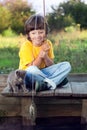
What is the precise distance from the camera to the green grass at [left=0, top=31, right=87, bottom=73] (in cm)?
613

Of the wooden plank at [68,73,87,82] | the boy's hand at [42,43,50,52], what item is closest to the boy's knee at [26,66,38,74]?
the boy's hand at [42,43,50,52]

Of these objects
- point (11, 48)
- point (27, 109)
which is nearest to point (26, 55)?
point (27, 109)

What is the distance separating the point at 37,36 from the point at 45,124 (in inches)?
44.2

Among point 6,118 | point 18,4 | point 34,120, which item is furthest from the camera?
point 18,4

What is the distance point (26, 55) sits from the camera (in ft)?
14.5

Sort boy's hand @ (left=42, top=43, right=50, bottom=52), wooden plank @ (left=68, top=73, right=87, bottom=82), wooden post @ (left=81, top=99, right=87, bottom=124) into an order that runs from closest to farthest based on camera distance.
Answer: boy's hand @ (left=42, top=43, right=50, bottom=52)
wooden post @ (left=81, top=99, right=87, bottom=124)
wooden plank @ (left=68, top=73, right=87, bottom=82)

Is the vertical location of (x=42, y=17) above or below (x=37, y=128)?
above

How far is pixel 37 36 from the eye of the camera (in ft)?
14.7

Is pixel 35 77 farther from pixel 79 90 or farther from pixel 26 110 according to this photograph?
pixel 26 110

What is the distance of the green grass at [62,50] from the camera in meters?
6.13

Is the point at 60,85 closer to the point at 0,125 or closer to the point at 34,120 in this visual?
the point at 34,120

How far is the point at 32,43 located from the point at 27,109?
2.56 feet

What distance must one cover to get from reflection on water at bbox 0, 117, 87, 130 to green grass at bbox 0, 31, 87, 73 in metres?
0.97

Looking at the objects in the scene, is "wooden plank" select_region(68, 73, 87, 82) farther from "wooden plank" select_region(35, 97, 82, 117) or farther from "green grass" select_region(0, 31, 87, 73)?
"green grass" select_region(0, 31, 87, 73)
